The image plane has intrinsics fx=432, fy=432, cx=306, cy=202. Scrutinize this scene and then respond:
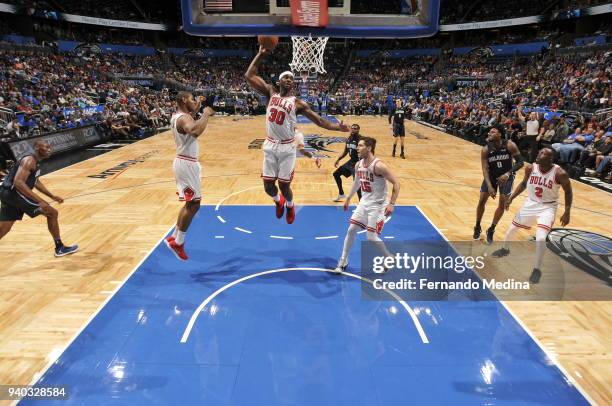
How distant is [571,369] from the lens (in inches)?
151

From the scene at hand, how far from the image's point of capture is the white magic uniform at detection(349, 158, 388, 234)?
529 centimetres

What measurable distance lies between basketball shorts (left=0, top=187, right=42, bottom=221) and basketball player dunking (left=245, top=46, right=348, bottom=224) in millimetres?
3155

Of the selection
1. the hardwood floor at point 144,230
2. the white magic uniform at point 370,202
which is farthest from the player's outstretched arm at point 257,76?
the hardwood floor at point 144,230

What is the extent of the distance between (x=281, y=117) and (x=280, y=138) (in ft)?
1.07

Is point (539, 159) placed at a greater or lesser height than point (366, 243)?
greater

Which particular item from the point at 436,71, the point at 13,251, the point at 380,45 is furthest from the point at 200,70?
the point at 13,251

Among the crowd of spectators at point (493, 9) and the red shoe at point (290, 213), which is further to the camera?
the crowd of spectators at point (493, 9)

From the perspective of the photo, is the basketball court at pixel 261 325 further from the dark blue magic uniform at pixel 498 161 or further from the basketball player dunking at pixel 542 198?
the dark blue magic uniform at pixel 498 161

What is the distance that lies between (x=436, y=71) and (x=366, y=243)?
133 feet

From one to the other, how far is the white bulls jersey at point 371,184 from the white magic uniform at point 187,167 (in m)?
2.00

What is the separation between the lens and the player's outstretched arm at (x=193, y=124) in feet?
15.3

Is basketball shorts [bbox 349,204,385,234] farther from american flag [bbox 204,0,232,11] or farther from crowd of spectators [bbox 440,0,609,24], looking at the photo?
crowd of spectators [bbox 440,0,609,24]

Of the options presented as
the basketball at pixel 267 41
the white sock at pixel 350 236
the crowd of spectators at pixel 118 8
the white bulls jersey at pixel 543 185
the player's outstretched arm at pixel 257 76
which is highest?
the crowd of spectators at pixel 118 8

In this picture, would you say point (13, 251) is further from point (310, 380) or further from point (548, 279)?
point (548, 279)
